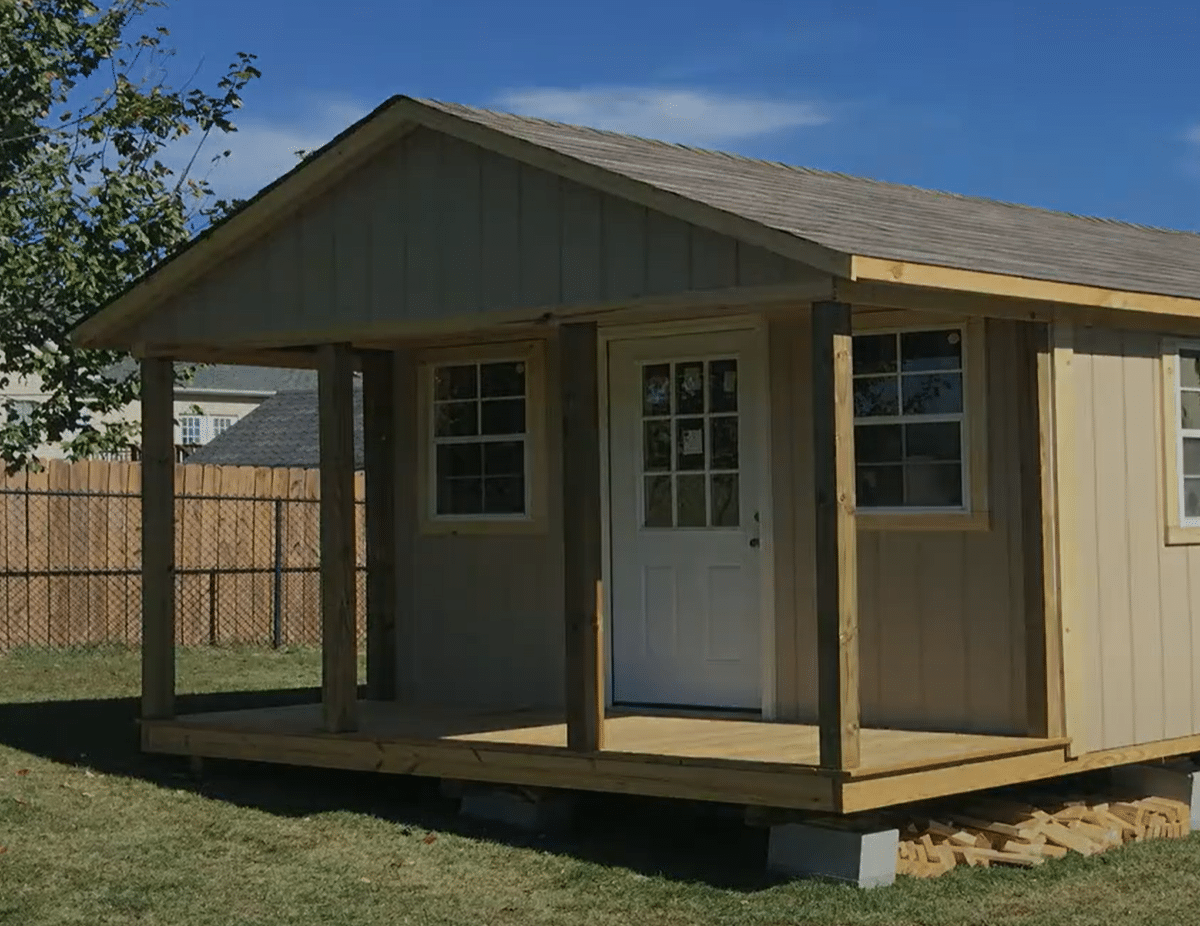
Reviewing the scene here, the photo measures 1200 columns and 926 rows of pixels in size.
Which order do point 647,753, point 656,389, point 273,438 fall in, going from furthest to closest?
1. point 273,438
2. point 656,389
3. point 647,753

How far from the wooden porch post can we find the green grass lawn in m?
1.19

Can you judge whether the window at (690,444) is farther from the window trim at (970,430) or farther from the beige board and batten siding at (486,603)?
the window trim at (970,430)

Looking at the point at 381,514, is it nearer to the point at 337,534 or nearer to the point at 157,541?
the point at 157,541

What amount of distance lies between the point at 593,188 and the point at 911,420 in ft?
7.21

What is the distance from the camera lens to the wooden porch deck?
357 inches

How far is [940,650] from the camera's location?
10586 mm

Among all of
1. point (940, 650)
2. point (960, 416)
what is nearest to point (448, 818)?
point (940, 650)

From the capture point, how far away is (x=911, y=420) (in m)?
10.7

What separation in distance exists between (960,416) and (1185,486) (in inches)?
64.1

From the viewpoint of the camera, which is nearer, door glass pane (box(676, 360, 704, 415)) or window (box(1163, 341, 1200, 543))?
window (box(1163, 341, 1200, 543))

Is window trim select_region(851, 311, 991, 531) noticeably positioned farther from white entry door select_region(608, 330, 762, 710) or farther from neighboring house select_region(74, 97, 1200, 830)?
white entry door select_region(608, 330, 762, 710)

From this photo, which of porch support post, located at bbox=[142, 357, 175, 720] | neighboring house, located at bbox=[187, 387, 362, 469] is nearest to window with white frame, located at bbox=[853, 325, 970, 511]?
porch support post, located at bbox=[142, 357, 175, 720]

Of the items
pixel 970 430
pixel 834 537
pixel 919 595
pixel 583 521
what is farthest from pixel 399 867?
pixel 970 430

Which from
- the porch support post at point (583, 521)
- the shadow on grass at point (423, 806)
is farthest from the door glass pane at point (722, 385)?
the shadow on grass at point (423, 806)
